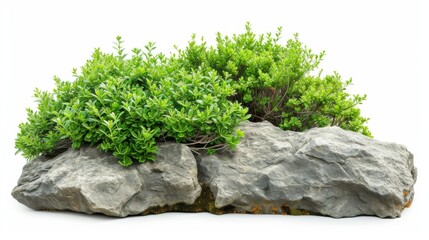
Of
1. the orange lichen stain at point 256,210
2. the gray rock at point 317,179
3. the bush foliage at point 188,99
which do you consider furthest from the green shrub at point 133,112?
the orange lichen stain at point 256,210

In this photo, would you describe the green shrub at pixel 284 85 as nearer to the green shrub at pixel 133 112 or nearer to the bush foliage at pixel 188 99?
the bush foliage at pixel 188 99

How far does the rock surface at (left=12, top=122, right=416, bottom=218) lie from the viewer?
8.63m

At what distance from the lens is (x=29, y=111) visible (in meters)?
9.77

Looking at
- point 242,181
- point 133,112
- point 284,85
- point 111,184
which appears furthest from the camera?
point 284,85

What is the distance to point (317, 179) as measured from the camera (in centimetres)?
883

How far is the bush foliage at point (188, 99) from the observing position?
8.78m

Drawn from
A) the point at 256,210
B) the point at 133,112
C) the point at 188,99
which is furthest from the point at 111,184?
the point at 256,210

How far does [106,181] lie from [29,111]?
2307mm

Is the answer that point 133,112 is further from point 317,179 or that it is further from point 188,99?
point 317,179

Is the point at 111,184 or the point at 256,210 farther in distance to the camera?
the point at 256,210

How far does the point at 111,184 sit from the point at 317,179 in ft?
9.93

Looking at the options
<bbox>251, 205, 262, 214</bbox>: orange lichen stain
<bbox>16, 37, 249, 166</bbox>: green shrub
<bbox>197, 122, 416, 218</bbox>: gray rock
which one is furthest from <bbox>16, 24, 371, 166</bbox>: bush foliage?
<bbox>251, 205, 262, 214</bbox>: orange lichen stain

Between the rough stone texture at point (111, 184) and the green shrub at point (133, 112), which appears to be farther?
the green shrub at point (133, 112)

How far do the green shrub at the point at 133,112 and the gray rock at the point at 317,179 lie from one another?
0.51 meters
